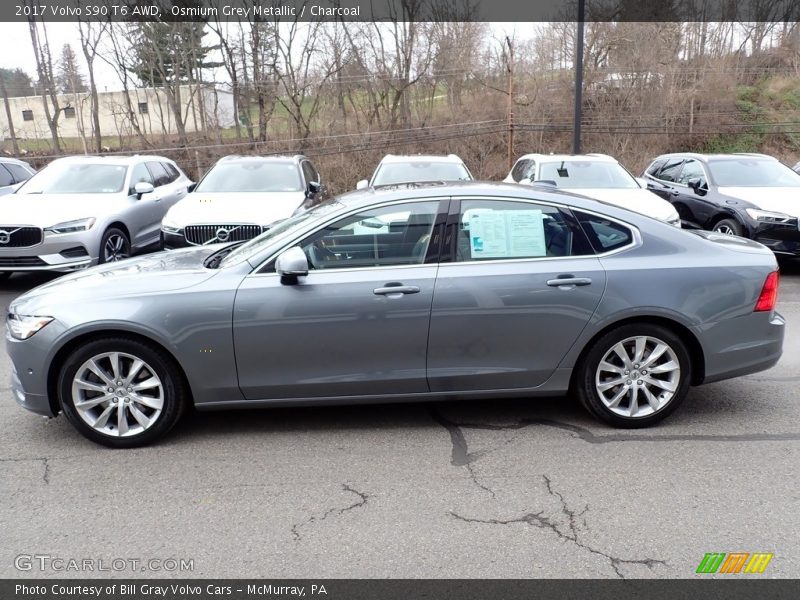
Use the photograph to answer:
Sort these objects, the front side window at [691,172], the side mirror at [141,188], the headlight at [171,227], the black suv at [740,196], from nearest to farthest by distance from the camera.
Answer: the headlight at [171,227] < the black suv at [740,196] < the side mirror at [141,188] < the front side window at [691,172]

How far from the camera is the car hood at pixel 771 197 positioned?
31.3ft

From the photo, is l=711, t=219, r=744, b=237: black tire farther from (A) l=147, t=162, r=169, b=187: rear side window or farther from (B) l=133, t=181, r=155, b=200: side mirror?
(A) l=147, t=162, r=169, b=187: rear side window

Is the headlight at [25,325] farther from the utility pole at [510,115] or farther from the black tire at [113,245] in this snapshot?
the utility pole at [510,115]

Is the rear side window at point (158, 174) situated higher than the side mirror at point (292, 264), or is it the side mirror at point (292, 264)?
the side mirror at point (292, 264)

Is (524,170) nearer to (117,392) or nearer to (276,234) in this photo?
(276,234)

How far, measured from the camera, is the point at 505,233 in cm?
439

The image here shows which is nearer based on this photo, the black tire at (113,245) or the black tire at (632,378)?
the black tire at (632,378)

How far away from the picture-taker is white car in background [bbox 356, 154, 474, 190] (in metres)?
11.2

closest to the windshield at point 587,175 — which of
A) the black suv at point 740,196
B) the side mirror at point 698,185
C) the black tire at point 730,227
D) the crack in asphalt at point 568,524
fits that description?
the side mirror at point 698,185

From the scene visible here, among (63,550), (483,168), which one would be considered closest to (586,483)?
(63,550)

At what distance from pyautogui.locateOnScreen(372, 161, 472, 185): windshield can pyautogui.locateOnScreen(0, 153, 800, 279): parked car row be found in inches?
0.9

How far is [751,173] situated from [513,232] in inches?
321

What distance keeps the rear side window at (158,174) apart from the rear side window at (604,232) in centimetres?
892

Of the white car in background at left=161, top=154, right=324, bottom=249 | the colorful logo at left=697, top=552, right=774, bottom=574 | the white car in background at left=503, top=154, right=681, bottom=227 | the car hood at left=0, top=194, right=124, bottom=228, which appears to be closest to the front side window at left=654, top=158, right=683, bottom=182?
the white car in background at left=503, top=154, right=681, bottom=227
